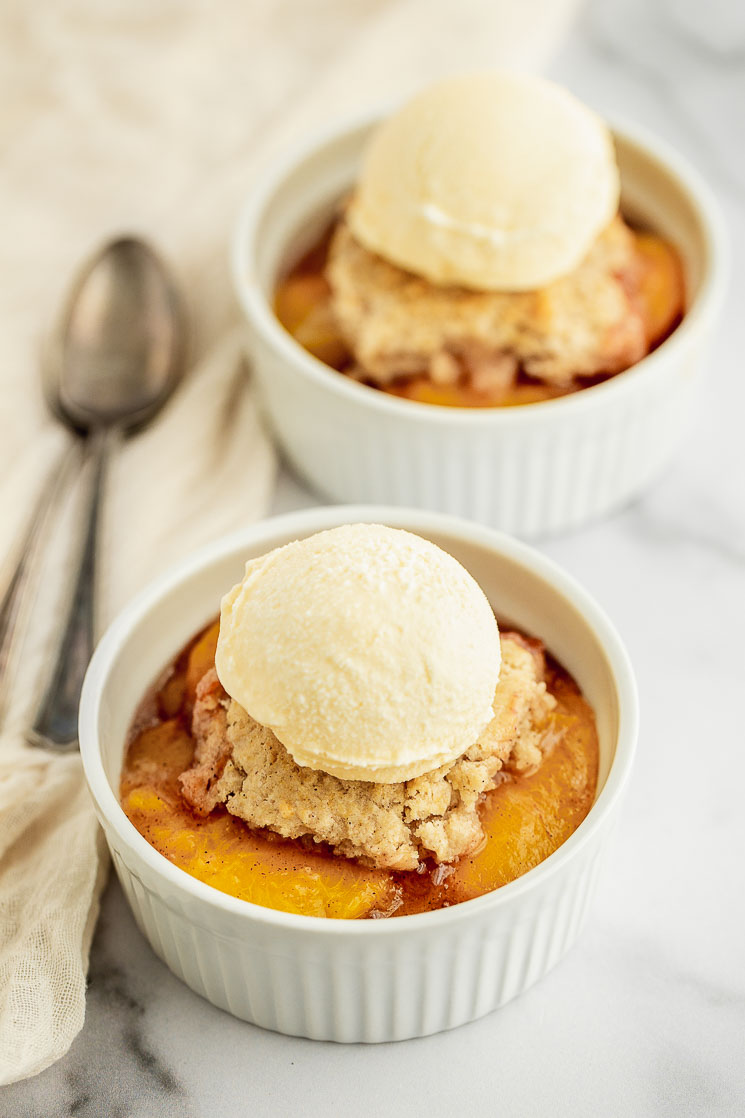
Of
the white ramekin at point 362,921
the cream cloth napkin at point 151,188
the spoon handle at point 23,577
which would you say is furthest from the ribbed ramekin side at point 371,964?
the spoon handle at point 23,577

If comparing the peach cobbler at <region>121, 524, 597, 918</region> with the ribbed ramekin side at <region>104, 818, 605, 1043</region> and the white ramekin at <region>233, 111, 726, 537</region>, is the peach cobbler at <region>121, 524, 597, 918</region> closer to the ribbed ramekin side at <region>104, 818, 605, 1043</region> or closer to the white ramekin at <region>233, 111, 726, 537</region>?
the ribbed ramekin side at <region>104, 818, 605, 1043</region>

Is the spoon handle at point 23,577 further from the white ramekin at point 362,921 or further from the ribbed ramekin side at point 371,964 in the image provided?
the ribbed ramekin side at point 371,964

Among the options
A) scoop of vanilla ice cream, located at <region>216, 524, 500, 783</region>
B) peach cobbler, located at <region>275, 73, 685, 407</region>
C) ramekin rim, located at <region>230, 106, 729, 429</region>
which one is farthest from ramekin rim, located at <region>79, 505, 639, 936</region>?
peach cobbler, located at <region>275, 73, 685, 407</region>

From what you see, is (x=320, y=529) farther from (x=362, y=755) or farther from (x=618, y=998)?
(x=618, y=998)

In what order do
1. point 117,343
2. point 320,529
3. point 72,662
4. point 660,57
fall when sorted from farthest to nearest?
point 660,57 → point 117,343 → point 72,662 → point 320,529

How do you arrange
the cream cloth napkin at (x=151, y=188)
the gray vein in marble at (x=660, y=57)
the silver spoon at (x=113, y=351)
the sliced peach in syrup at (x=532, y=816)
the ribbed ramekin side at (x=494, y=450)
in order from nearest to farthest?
1. the sliced peach in syrup at (x=532, y=816)
2. the cream cloth napkin at (x=151, y=188)
3. the ribbed ramekin side at (x=494, y=450)
4. the silver spoon at (x=113, y=351)
5. the gray vein in marble at (x=660, y=57)

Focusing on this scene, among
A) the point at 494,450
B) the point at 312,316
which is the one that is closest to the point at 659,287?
the point at 494,450

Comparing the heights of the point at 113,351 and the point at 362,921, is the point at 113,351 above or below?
below
